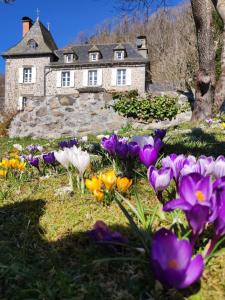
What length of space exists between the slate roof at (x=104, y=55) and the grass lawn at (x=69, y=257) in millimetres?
27730

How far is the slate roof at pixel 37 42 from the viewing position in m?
32.1

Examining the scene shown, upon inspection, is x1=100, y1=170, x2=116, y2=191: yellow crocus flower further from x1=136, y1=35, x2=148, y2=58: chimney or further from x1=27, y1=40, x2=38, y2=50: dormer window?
x1=27, y1=40, x2=38, y2=50: dormer window

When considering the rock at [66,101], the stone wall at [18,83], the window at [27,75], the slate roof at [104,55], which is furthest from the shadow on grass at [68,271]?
Result: the window at [27,75]

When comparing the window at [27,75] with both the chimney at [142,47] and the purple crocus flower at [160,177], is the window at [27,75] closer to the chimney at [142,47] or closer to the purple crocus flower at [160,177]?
the chimney at [142,47]

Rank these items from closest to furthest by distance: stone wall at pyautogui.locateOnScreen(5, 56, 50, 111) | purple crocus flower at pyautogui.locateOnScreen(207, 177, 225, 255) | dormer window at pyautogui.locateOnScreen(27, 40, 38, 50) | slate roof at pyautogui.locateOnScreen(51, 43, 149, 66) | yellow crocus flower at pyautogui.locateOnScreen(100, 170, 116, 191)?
purple crocus flower at pyautogui.locateOnScreen(207, 177, 225, 255), yellow crocus flower at pyautogui.locateOnScreen(100, 170, 116, 191), slate roof at pyautogui.locateOnScreen(51, 43, 149, 66), stone wall at pyautogui.locateOnScreen(5, 56, 50, 111), dormer window at pyautogui.locateOnScreen(27, 40, 38, 50)

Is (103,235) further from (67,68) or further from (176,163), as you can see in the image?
(67,68)

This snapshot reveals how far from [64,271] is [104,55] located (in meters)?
30.8

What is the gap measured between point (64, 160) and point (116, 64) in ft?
92.3

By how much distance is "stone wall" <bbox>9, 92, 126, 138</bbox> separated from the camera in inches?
472

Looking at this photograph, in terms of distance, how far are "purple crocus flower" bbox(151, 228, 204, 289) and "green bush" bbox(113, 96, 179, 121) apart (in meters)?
11.1

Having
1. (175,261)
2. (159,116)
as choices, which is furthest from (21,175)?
(159,116)

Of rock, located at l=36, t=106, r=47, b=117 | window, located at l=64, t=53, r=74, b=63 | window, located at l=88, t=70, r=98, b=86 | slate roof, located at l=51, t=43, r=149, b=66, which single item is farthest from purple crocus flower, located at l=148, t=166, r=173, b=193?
window, located at l=64, t=53, r=74, b=63

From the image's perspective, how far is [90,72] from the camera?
30.5m

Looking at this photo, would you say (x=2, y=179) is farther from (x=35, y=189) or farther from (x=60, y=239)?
(x=60, y=239)
